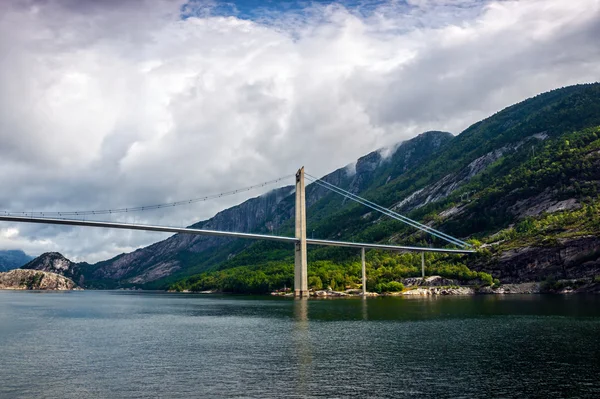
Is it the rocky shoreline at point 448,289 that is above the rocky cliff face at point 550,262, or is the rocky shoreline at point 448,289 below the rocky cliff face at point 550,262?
below

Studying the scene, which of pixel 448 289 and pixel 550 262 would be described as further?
pixel 448 289

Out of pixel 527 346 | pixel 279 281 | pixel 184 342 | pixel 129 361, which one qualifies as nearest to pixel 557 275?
pixel 279 281

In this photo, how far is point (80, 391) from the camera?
2836 centimetres

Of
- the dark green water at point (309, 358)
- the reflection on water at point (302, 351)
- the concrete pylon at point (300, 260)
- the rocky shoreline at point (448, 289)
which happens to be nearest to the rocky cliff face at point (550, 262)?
the rocky shoreline at point (448, 289)

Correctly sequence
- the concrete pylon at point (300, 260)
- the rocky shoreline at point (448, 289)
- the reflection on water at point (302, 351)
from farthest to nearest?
Answer: the concrete pylon at point (300, 260)
the rocky shoreline at point (448, 289)
the reflection on water at point (302, 351)

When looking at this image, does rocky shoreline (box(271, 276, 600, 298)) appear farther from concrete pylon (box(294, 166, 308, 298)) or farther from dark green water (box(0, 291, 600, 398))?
dark green water (box(0, 291, 600, 398))

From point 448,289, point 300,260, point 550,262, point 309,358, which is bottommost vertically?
point 309,358

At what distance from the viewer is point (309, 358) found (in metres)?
38.0

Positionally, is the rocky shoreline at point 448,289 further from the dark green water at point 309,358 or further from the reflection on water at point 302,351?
the reflection on water at point 302,351

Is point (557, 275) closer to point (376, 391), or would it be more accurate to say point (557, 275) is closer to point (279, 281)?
point (279, 281)

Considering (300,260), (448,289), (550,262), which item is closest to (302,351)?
(300,260)

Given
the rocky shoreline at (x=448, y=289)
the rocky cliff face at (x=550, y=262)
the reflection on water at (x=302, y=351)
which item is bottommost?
the reflection on water at (x=302, y=351)

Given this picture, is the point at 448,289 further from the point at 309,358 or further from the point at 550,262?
the point at 309,358

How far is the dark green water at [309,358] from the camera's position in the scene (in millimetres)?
28547
